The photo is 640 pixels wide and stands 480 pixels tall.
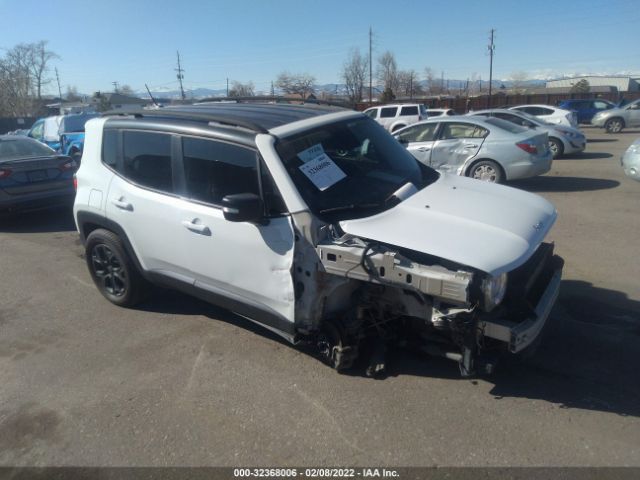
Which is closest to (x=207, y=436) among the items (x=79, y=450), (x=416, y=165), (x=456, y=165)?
(x=79, y=450)

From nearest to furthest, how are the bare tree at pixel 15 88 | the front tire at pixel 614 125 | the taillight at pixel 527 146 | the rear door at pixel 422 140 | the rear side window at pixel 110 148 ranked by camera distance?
the rear side window at pixel 110 148
the taillight at pixel 527 146
the rear door at pixel 422 140
the front tire at pixel 614 125
the bare tree at pixel 15 88

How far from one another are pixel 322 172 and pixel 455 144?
23.3 feet

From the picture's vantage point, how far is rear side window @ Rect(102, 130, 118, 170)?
462cm

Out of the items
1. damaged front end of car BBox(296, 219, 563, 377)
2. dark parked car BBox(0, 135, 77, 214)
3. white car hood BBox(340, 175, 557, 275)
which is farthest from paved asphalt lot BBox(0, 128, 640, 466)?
dark parked car BBox(0, 135, 77, 214)

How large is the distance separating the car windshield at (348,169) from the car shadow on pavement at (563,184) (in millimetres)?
7063

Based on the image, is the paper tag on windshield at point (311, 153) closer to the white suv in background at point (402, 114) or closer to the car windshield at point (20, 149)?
Answer: the car windshield at point (20, 149)

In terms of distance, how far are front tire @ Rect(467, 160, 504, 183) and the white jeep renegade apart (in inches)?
229

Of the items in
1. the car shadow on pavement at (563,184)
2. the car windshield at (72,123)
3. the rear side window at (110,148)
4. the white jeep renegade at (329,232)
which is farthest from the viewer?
the car windshield at (72,123)

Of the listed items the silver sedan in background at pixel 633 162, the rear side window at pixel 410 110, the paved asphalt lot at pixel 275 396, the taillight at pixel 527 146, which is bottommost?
the paved asphalt lot at pixel 275 396

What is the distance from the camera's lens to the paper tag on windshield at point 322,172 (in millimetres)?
3562

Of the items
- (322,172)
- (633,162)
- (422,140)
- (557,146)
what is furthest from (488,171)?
(322,172)

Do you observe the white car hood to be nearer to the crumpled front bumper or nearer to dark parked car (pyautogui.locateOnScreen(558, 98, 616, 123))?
the crumpled front bumper

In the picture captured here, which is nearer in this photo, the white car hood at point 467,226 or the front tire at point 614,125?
the white car hood at point 467,226

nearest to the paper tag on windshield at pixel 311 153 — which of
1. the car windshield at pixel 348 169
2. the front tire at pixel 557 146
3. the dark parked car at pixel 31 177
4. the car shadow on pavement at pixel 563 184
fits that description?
the car windshield at pixel 348 169
